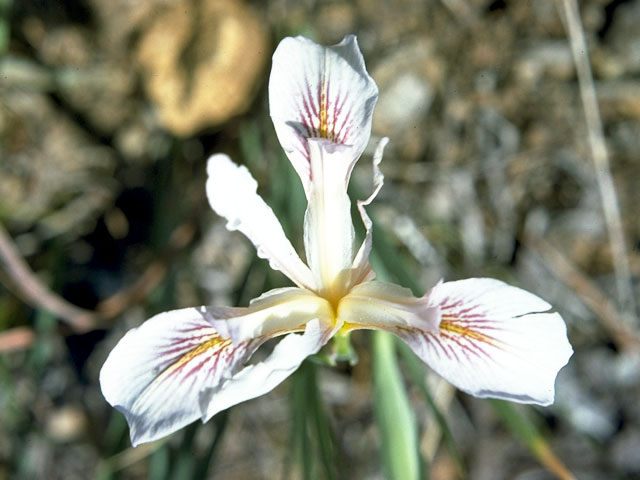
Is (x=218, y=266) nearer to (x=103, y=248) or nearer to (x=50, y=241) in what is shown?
(x=103, y=248)

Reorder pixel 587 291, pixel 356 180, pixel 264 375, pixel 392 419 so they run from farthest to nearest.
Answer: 1. pixel 587 291
2. pixel 356 180
3. pixel 392 419
4. pixel 264 375

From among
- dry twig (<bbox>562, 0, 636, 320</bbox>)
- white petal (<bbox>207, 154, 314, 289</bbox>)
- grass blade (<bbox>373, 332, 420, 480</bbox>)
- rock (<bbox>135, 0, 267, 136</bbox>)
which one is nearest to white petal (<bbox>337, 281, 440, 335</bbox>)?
white petal (<bbox>207, 154, 314, 289</bbox>)

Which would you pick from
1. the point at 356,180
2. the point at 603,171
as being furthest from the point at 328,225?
the point at 603,171

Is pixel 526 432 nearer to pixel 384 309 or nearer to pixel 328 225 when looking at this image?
pixel 384 309

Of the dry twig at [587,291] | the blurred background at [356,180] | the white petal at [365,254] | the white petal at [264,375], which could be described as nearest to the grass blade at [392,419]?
the white petal at [365,254]

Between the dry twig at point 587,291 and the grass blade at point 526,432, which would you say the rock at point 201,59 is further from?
the grass blade at point 526,432

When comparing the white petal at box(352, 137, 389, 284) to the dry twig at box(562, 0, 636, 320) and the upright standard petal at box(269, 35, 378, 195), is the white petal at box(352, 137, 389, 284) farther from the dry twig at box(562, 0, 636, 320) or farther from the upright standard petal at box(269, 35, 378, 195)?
the dry twig at box(562, 0, 636, 320)

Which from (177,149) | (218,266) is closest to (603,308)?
(218,266)
